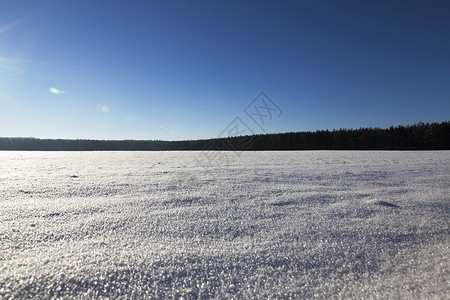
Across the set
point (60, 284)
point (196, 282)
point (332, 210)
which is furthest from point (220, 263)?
point (332, 210)

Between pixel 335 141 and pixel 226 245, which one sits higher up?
pixel 335 141

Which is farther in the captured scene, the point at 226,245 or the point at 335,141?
the point at 335,141

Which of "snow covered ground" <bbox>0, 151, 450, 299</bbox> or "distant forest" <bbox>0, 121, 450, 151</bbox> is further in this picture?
"distant forest" <bbox>0, 121, 450, 151</bbox>

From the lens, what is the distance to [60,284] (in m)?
0.66

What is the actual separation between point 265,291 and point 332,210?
3.17ft

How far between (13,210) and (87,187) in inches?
29.0

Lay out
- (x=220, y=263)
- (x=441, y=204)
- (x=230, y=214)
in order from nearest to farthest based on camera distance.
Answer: (x=220, y=263), (x=230, y=214), (x=441, y=204)

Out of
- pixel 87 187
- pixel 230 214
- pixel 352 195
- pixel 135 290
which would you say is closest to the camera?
pixel 135 290

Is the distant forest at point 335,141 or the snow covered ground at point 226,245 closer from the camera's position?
the snow covered ground at point 226,245

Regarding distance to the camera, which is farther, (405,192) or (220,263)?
(405,192)

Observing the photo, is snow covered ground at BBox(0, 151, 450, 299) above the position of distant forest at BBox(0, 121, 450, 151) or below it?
below

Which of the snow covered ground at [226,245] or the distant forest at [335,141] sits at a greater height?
the distant forest at [335,141]

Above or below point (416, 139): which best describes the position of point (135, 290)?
below

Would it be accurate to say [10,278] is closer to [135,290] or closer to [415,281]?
[135,290]
